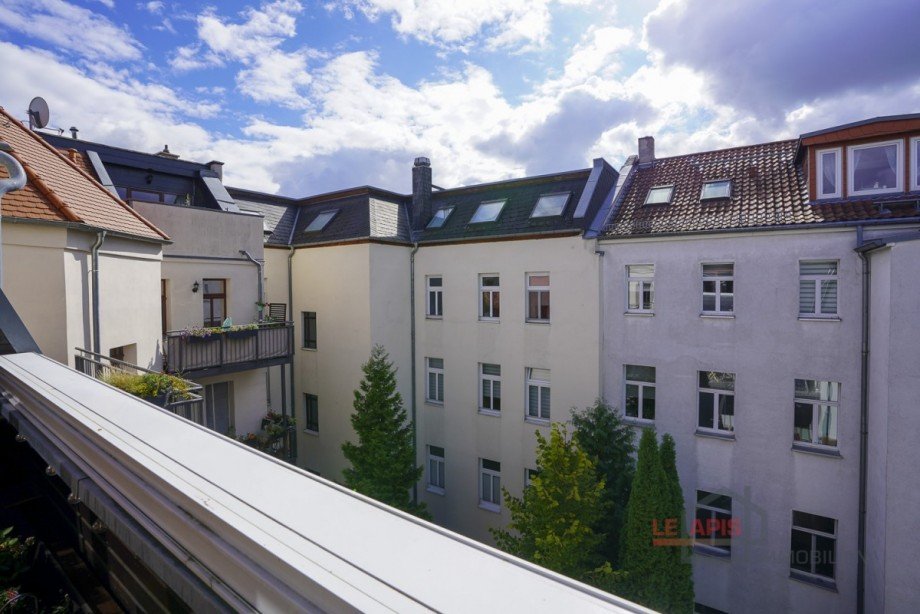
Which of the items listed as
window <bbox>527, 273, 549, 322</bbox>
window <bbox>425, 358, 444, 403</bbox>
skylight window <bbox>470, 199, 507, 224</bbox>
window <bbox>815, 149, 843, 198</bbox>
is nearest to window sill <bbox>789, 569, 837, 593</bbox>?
window <bbox>527, 273, 549, 322</bbox>

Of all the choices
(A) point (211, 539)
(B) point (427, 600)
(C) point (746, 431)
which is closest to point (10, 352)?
(A) point (211, 539)

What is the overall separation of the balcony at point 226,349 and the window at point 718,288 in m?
11.0

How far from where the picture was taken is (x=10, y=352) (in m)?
4.09

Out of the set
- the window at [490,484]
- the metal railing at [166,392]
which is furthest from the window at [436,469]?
the metal railing at [166,392]

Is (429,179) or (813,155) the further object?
(429,179)

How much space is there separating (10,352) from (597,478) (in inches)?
419

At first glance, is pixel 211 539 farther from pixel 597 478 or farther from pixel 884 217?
pixel 884 217

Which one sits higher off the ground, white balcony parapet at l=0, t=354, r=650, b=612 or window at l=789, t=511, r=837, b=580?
white balcony parapet at l=0, t=354, r=650, b=612

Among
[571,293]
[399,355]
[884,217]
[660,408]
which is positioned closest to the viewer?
[884,217]

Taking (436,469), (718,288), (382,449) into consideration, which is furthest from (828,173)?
(436,469)

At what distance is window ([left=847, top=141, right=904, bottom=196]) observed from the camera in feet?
34.6

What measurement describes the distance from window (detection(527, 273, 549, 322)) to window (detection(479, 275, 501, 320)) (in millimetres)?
980

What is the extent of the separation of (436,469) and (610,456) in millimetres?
6612

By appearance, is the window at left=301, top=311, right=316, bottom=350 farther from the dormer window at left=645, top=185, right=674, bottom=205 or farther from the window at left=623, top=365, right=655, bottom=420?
the dormer window at left=645, top=185, right=674, bottom=205
